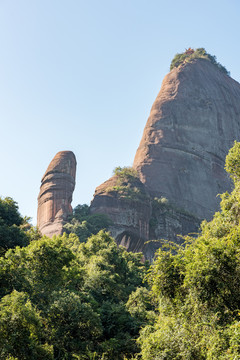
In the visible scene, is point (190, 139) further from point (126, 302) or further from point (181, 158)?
point (126, 302)

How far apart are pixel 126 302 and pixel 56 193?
23919mm

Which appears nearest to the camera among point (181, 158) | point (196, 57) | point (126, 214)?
point (126, 214)

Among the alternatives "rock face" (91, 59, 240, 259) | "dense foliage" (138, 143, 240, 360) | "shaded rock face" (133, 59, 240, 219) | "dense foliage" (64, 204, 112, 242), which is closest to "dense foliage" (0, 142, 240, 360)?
"dense foliage" (138, 143, 240, 360)

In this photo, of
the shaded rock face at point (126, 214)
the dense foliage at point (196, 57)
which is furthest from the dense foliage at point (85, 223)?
the dense foliage at point (196, 57)

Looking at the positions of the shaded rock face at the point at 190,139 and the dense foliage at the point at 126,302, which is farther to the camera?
the shaded rock face at the point at 190,139

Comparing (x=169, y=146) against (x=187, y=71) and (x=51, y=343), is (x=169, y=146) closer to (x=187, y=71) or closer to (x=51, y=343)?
(x=187, y=71)

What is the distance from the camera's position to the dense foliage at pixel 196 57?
7211cm

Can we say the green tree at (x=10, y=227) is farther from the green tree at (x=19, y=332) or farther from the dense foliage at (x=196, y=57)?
the dense foliage at (x=196, y=57)

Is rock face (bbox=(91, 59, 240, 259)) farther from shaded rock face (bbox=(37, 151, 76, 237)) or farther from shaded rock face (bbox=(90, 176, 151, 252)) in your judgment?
shaded rock face (bbox=(37, 151, 76, 237))

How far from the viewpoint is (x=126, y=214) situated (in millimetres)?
46469

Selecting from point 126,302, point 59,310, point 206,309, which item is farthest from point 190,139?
point 206,309

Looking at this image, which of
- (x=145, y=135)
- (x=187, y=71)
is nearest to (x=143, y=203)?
(x=145, y=135)

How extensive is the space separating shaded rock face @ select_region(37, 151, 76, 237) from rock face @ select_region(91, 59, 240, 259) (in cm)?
348

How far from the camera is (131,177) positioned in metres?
50.5
